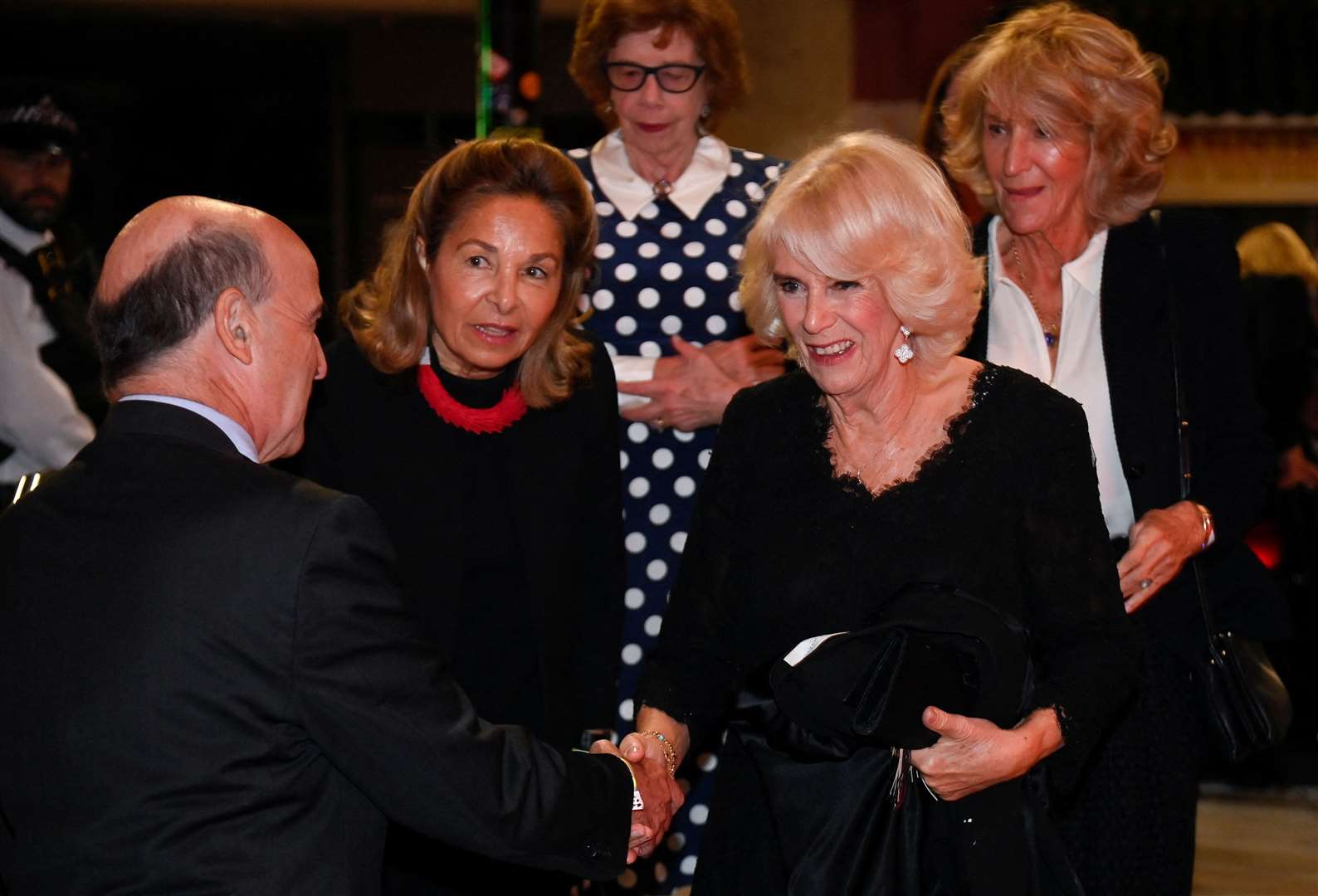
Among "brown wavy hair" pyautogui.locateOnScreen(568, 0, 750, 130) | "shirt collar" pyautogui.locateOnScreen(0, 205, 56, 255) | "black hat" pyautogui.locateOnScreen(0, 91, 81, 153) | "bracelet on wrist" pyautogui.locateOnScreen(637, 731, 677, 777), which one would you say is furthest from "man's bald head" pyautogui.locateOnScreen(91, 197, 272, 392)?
"black hat" pyautogui.locateOnScreen(0, 91, 81, 153)

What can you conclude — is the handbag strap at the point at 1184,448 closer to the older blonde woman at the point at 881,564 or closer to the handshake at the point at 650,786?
the older blonde woman at the point at 881,564

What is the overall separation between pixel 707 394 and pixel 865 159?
1109mm

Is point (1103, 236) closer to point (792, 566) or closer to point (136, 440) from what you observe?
point (792, 566)

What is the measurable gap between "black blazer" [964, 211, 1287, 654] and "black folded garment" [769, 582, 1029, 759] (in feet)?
2.64

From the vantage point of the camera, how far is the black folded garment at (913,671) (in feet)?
7.57

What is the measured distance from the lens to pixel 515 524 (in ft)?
10.2

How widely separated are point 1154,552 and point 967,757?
78 centimetres

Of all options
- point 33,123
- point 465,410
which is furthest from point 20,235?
point 465,410

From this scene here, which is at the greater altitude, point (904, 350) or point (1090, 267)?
point (1090, 267)

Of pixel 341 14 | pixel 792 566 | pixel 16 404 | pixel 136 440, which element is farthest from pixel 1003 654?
pixel 341 14

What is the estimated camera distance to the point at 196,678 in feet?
6.26

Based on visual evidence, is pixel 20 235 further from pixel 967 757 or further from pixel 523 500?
pixel 967 757

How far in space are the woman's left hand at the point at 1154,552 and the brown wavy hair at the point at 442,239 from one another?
44.5 inches

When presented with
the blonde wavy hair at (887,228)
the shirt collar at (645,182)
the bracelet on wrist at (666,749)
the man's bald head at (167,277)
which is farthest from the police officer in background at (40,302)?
the blonde wavy hair at (887,228)
